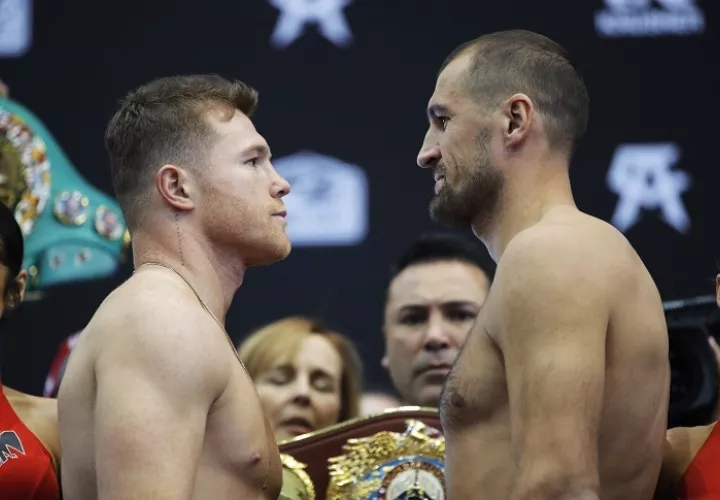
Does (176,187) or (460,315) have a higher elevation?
(176,187)

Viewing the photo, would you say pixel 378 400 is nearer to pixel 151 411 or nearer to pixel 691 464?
pixel 691 464

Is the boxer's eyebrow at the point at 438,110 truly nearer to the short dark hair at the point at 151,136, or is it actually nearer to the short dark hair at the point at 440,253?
the short dark hair at the point at 151,136

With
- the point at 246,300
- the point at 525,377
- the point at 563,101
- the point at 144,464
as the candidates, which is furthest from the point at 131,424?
the point at 246,300

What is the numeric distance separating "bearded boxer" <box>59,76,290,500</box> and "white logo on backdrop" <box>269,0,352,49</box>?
1.81m

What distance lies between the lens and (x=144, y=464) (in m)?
1.74

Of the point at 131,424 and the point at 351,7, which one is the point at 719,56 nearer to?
the point at 351,7

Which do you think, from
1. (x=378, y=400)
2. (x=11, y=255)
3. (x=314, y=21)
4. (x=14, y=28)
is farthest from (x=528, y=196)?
(x=14, y=28)

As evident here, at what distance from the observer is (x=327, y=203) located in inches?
153

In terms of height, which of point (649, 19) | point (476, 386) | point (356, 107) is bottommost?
point (476, 386)

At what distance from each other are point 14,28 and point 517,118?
94.2 inches

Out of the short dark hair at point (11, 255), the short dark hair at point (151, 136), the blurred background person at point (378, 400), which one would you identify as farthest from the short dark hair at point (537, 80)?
the blurred background person at point (378, 400)

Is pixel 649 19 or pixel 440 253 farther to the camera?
pixel 649 19

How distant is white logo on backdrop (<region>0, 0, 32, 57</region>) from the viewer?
3979 millimetres

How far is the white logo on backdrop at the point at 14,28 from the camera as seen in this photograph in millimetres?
3979
